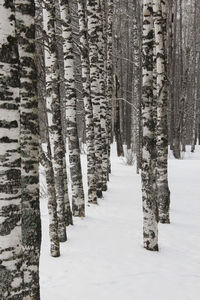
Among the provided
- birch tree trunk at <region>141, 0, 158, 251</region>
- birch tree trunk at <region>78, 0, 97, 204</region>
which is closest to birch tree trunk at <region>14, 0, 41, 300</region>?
birch tree trunk at <region>141, 0, 158, 251</region>

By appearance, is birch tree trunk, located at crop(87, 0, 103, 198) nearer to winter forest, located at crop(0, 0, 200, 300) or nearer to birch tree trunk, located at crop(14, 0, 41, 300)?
winter forest, located at crop(0, 0, 200, 300)

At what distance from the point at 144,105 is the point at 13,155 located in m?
3.55

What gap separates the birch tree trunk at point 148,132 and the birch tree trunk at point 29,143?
104 inches

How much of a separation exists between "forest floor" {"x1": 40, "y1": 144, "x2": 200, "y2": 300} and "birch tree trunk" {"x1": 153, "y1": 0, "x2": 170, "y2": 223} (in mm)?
537

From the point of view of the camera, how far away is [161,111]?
292 inches

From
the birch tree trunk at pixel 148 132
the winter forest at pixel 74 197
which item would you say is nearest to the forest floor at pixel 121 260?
the winter forest at pixel 74 197

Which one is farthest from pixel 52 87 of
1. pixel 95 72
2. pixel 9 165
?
pixel 95 72

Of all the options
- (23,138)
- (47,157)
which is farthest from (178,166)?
(23,138)

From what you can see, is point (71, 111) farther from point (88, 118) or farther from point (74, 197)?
point (74, 197)

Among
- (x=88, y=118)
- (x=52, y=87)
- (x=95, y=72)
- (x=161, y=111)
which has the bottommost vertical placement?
(x=88, y=118)

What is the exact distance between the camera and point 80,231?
644 cm

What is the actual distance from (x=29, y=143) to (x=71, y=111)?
4.10 metres

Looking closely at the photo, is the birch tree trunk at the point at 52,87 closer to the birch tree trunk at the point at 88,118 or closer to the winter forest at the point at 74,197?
the winter forest at the point at 74,197

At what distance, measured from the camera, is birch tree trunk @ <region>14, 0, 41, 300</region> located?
3.02m
